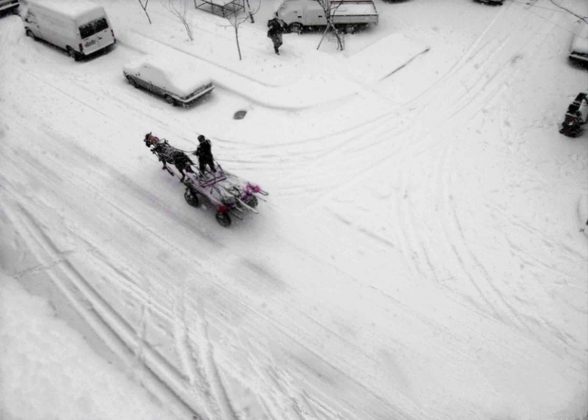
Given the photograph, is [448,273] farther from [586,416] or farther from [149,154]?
[149,154]

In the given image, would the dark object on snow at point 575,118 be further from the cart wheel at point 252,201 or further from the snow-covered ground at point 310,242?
the cart wheel at point 252,201

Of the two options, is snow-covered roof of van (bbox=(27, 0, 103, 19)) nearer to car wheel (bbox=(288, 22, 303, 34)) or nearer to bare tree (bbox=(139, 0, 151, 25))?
bare tree (bbox=(139, 0, 151, 25))

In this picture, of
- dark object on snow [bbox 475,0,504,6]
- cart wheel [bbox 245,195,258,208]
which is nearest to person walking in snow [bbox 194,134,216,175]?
cart wheel [bbox 245,195,258,208]

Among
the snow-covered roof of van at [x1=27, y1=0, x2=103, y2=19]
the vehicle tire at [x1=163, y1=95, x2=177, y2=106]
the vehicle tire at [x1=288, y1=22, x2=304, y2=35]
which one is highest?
the snow-covered roof of van at [x1=27, y1=0, x2=103, y2=19]

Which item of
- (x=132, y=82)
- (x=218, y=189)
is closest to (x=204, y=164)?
(x=218, y=189)

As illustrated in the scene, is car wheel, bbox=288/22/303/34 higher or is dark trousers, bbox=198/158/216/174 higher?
car wheel, bbox=288/22/303/34

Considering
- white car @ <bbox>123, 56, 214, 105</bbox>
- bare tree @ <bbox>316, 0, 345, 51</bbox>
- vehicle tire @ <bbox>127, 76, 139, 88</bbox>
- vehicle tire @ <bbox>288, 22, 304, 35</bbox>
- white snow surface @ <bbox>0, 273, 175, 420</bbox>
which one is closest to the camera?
white snow surface @ <bbox>0, 273, 175, 420</bbox>

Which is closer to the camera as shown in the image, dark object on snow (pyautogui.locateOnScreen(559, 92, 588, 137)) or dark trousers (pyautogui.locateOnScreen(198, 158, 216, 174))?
dark trousers (pyautogui.locateOnScreen(198, 158, 216, 174))
